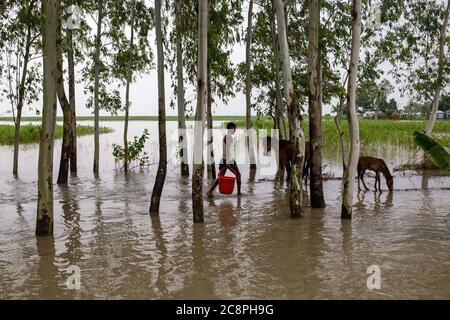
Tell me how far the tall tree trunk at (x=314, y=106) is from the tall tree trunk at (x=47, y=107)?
4975 mm

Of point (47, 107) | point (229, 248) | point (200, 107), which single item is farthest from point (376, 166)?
point (47, 107)

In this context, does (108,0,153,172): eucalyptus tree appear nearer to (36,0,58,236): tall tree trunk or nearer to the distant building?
(36,0,58,236): tall tree trunk

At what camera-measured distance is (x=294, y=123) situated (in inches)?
388

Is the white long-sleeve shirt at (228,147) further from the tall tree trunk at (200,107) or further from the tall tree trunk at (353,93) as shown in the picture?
the tall tree trunk at (353,93)

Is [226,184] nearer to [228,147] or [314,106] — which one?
[228,147]

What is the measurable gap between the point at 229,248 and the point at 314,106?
4.08 metres

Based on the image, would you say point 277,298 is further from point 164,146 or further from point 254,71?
point 254,71

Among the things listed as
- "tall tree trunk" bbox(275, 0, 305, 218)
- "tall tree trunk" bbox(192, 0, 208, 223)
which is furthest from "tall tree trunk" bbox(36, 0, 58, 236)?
"tall tree trunk" bbox(275, 0, 305, 218)

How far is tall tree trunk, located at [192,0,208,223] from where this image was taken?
877cm

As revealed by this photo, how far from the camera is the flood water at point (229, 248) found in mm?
5973

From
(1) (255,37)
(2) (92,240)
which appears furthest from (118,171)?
(2) (92,240)

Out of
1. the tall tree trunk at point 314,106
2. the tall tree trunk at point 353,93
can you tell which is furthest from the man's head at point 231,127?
the tall tree trunk at point 353,93

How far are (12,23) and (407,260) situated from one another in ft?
55.8

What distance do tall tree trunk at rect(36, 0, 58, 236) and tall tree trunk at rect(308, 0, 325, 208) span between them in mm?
4975
